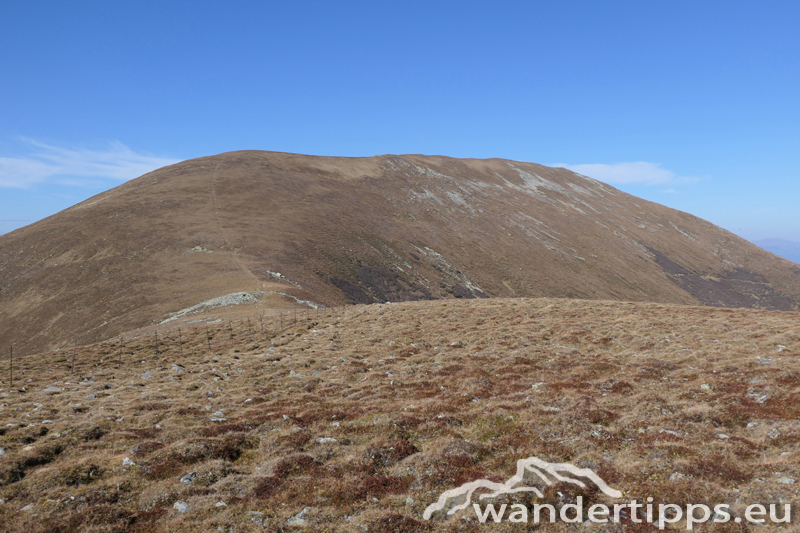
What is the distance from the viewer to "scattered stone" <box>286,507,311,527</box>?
8.38 meters

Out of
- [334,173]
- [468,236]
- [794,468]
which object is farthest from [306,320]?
[334,173]

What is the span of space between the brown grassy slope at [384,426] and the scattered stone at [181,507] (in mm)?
118

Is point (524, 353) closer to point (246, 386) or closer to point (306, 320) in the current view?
point (246, 386)

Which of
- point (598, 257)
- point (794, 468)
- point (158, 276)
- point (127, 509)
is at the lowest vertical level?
point (127, 509)

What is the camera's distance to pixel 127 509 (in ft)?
29.9

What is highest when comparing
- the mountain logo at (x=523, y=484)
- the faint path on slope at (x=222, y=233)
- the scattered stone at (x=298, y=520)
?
the faint path on slope at (x=222, y=233)

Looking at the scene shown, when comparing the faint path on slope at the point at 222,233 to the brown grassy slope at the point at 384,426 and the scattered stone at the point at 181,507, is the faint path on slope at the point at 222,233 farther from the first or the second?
the scattered stone at the point at 181,507

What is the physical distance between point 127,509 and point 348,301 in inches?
2010

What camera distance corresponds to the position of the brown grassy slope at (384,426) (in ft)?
29.3

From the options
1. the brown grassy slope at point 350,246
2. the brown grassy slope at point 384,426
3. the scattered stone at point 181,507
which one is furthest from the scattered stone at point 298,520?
the brown grassy slope at point 350,246

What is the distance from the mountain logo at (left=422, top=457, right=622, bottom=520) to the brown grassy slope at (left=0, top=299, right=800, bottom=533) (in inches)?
11.6
